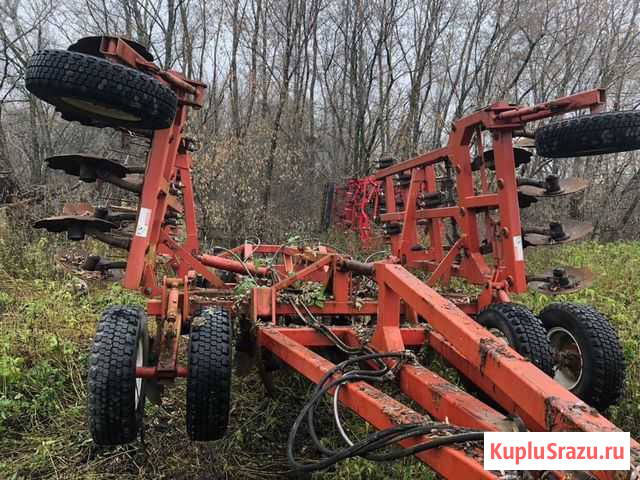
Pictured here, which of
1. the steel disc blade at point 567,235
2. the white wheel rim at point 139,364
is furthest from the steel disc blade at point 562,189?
the white wheel rim at point 139,364

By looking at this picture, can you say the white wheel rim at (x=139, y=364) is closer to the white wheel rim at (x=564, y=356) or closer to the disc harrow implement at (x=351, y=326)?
the disc harrow implement at (x=351, y=326)

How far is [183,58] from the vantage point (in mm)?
13477

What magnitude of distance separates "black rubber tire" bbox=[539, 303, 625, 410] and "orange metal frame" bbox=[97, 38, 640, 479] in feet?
2.34

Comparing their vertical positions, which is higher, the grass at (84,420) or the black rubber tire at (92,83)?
the black rubber tire at (92,83)

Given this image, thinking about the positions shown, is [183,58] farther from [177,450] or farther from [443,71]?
[177,450]

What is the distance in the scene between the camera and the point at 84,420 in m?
3.61

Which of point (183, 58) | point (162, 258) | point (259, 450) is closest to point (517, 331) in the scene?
point (259, 450)

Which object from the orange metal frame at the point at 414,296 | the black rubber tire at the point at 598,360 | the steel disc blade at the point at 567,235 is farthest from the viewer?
the steel disc blade at the point at 567,235

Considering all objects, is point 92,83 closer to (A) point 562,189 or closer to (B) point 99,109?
(B) point 99,109

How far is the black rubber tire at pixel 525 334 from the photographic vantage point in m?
3.00

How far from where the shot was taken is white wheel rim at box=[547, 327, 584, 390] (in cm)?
350

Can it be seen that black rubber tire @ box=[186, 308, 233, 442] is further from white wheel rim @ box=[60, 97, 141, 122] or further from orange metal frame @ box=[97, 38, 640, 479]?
white wheel rim @ box=[60, 97, 141, 122]

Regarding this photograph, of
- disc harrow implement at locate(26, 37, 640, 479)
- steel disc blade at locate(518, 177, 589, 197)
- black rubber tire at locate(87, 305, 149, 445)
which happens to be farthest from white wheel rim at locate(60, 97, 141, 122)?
steel disc blade at locate(518, 177, 589, 197)

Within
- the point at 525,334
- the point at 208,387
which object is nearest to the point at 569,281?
the point at 525,334
